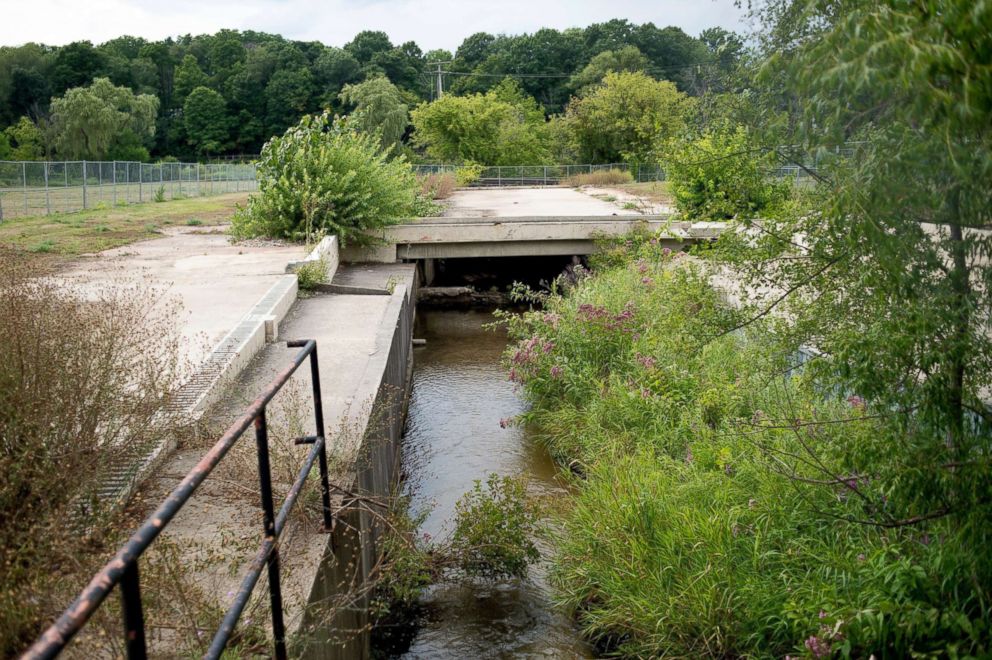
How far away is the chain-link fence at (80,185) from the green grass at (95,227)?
129cm

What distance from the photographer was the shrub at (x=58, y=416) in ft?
11.2

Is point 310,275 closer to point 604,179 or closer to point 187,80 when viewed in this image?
point 604,179

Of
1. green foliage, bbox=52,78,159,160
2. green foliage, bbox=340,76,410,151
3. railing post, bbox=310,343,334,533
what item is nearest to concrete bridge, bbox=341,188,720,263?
railing post, bbox=310,343,334,533

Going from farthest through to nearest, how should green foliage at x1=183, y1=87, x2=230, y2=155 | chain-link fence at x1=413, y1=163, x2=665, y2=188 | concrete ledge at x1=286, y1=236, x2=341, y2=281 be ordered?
1. green foliage at x1=183, y1=87, x2=230, y2=155
2. chain-link fence at x1=413, y1=163, x2=665, y2=188
3. concrete ledge at x1=286, y1=236, x2=341, y2=281

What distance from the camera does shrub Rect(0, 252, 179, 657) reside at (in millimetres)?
3424

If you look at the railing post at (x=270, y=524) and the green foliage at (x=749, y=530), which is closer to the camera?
the railing post at (x=270, y=524)

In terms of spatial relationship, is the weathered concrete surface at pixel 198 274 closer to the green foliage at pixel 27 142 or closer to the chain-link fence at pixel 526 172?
the chain-link fence at pixel 526 172

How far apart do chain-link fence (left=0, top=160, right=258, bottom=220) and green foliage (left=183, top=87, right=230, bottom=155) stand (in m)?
60.6

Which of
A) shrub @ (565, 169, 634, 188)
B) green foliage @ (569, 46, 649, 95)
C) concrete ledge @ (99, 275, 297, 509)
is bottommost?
concrete ledge @ (99, 275, 297, 509)

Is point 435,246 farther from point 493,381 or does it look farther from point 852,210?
point 852,210

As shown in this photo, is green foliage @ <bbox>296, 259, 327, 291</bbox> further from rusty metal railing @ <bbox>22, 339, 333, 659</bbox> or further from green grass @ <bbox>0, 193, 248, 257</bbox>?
rusty metal railing @ <bbox>22, 339, 333, 659</bbox>

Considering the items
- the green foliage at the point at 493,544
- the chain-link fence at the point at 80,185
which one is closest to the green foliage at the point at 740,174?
the green foliage at the point at 493,544

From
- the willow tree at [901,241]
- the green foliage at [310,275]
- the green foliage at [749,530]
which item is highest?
the willow tree at [901,241]

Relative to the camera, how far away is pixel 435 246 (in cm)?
1720
